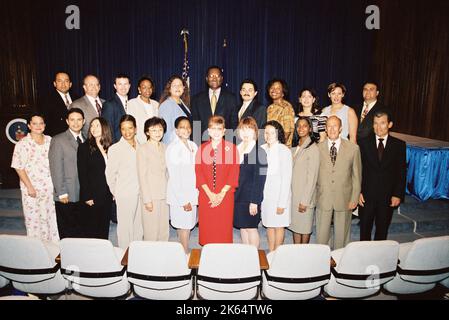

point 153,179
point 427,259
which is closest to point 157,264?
point 153,179

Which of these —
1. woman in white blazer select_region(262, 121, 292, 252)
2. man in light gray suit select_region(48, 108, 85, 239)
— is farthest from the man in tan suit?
man in light gray suit select_region(48, 108, 85, 239)

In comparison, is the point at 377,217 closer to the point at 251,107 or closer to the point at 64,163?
the point at 251,107

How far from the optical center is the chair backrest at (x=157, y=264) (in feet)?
7.69

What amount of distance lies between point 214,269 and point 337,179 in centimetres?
153

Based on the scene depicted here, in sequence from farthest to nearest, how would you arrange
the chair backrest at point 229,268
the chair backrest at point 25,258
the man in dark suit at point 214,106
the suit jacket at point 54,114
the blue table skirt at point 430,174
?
the blue table skirt at point 430,174 → the man in dark suit at point 214,106 → the suit jacket at point 54,114 → the chair backrest at point 25,258 → the chair backrest at point 229,268

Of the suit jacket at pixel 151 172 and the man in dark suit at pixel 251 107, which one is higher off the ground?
the man in dark suit at pixel 251 107

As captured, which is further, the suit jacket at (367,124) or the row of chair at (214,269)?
the suit jacket at (367,124)

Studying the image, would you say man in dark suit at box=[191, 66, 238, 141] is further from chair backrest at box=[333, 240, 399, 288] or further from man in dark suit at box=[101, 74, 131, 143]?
chair backrest at box=[333, 240, 399, 288]

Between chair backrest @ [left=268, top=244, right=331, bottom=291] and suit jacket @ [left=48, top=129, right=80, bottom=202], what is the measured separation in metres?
2.04

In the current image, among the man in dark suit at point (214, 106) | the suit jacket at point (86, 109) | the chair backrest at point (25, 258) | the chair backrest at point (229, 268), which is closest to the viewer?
the chair backrest at point (229, 268)

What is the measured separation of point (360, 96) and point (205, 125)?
535 centimetres

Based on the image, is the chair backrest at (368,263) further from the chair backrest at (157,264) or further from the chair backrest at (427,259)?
the chair backrest at (157,264)

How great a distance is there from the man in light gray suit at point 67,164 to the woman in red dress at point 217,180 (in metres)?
1.19

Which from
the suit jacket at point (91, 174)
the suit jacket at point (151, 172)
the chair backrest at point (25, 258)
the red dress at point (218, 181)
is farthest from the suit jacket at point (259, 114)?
the chair backrest at point (25, 258)
